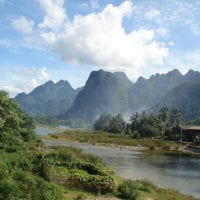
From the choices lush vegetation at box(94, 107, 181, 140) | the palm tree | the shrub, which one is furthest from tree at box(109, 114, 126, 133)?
the shrub

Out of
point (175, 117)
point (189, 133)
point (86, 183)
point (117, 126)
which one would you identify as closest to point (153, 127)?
point (189, 133)

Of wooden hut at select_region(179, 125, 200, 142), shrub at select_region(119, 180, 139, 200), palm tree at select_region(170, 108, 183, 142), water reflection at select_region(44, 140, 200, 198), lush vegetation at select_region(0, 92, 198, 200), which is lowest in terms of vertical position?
water reflection at select_region(44, 140, 200, 198)

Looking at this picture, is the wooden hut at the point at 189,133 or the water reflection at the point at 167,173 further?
the wooden hut at the point at 189,133

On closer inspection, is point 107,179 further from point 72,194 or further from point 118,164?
point 118,164

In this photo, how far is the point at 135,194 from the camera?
2728 centimetres

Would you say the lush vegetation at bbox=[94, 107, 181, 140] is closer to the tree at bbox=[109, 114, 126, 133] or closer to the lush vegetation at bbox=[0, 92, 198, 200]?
the tree at bbox=[109, 114, 126, 133]

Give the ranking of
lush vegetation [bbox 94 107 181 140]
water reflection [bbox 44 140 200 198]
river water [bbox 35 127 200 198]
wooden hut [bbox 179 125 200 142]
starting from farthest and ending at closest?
lush vegetation [bbox 94 107 181 140]
wooden hut [bbox 179 125 200 142]
water reflection [bbox 44 140 200 198]
river water [bbox 35 127 200 198]

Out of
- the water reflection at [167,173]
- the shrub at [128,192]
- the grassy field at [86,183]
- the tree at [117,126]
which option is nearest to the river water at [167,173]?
the water reflection at [167,173]

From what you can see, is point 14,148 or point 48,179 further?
point 14,148

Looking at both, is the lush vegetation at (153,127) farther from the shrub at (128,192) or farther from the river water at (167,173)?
the shrub at (128,192)

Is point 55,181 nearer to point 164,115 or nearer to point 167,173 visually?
point 167,173

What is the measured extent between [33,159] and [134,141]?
269 feet

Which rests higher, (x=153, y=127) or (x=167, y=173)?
(x=153, y=127)

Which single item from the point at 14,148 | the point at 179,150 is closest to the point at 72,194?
the point at 14,148
